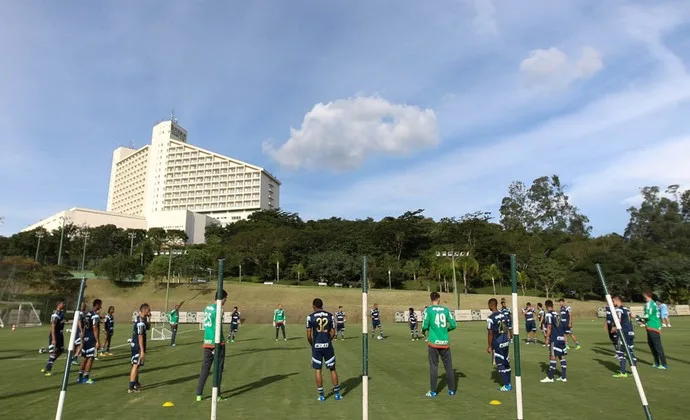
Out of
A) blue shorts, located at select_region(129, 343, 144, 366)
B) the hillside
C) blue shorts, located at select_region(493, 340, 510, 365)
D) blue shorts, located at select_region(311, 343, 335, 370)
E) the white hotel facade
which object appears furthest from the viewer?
the white hotel facade

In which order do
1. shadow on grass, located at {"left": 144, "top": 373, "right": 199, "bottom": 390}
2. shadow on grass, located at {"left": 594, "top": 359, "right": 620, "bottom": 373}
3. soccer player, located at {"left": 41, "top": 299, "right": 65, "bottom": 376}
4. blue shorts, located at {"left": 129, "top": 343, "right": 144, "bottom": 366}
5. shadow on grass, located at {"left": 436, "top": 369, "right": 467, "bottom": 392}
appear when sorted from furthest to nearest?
shadow on grass, located at {"left": 594, "top": 359, "right": 620, "bottom": 373}
soccer player, located at {"left": 41, "top": 299, "right": 65, "bottom": 376}
shadow on grass, located at {"left": 144, "top": 373, "right": 199, "bottom": 390}
shadow on grass, located at {"left": 436, "top": 369, "right": 467, "bottom": 392}
blue shorts, located at {"left": 129, "top": 343, "right": 144, "bottom": 366}

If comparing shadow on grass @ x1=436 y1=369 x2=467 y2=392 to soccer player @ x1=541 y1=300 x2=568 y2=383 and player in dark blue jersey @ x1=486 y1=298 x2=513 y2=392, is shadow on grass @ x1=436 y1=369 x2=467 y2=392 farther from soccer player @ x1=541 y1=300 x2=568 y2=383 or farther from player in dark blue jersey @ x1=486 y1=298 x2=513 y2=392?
soccer player @ x1=541 y1=300 x2=568 y2=383

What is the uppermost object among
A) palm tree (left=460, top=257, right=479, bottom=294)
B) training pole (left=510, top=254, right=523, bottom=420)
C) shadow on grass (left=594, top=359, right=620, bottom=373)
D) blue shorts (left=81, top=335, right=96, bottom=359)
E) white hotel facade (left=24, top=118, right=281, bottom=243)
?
white hotel facade (left=24, top=118, right=281, bottom=243)

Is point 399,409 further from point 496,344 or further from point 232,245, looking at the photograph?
point 232,245

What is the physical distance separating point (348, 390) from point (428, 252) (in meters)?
77.7

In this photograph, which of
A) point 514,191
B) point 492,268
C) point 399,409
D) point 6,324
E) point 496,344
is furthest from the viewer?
point 514,191

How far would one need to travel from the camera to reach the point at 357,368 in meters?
13.8

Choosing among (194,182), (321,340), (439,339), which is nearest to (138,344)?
(321,340)

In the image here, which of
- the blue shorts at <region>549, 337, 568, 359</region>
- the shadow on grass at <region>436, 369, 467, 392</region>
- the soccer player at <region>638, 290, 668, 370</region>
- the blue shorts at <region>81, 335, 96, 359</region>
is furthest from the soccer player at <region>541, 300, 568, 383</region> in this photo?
the blue shorts at <region>81, 335, 96, 359</region>

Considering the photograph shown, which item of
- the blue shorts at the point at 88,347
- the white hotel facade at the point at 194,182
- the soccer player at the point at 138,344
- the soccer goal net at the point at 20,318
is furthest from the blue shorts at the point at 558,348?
the white hotel facade at the point at 194,182

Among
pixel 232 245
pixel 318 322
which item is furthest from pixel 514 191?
pixel 318 322

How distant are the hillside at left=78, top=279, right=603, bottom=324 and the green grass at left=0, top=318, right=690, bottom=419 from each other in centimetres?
4649

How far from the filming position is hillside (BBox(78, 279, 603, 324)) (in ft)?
209

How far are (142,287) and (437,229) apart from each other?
57238 millimetres
